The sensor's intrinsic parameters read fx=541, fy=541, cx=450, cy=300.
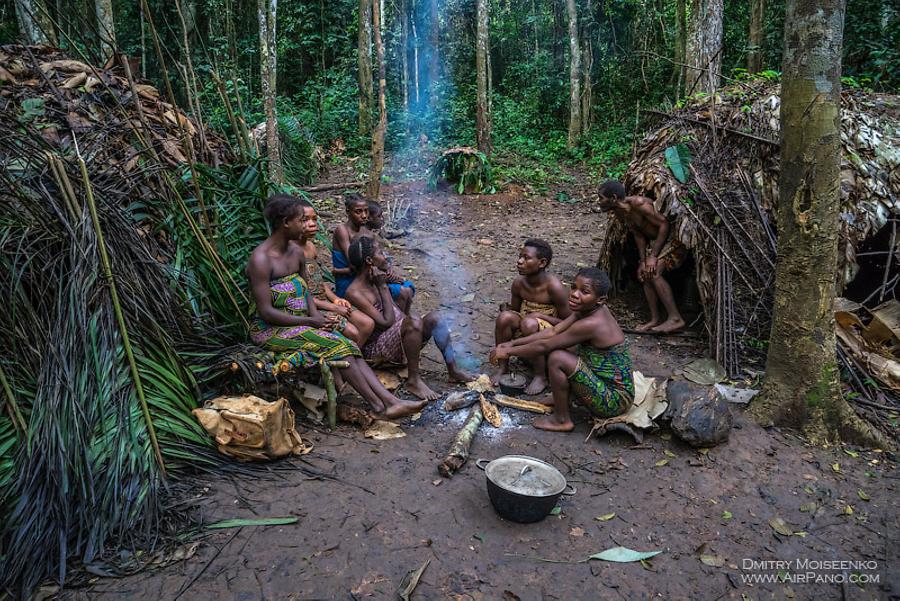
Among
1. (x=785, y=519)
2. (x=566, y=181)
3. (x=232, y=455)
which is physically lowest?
(x=785, y=519)

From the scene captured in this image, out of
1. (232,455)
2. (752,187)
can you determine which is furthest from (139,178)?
(752,187)

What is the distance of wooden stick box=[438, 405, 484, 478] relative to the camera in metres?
3.08

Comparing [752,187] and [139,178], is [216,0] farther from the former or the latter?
[752,187]

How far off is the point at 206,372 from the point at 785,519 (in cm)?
329

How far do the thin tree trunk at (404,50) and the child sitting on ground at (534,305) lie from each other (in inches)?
486

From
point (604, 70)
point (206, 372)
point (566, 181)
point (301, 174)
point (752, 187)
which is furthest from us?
point (604, 70)

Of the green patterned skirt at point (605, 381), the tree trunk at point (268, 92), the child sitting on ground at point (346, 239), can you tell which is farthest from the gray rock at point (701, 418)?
the tree trunk at point (268, 92)

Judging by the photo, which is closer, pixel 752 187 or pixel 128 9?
pixel 752 187

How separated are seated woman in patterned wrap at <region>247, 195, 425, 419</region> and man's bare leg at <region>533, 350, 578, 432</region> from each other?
0.91 metres

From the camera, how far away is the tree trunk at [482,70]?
10.6 meters

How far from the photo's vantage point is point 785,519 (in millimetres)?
2734

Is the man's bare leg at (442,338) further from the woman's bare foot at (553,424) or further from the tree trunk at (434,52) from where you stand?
the tree trunk at (434,52)

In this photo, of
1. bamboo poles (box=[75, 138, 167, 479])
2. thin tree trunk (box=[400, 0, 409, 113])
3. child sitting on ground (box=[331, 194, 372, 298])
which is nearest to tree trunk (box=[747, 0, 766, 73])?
thin tree trunk (box=[400, 0, 409, 113])

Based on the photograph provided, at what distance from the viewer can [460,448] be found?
3195 millimetres
